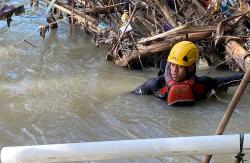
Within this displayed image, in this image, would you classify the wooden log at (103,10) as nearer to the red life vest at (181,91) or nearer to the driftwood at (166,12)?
the driftwood at (166,12)

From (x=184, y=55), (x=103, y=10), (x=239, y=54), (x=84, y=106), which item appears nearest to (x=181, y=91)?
(x=184, y=55)

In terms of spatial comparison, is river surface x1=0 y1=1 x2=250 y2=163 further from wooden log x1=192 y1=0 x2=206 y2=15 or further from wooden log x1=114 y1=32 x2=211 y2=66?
wooden log x1=192 y1=0 x2=206 y2=15

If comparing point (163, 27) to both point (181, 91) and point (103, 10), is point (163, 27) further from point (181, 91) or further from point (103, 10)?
point (181, 91)

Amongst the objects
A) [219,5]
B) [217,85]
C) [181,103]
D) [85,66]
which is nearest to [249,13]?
[219,5]

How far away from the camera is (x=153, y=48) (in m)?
6.85

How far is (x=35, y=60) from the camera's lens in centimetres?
745

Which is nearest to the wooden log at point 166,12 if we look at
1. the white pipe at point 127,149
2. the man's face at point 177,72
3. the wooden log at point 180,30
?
the wooden log at point 180,30

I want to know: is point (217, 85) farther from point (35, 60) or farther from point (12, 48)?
point (12, 48)

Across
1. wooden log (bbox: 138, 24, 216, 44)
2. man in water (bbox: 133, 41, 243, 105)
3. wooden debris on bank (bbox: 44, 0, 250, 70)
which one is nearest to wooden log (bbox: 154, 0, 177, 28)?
wooden debris on bank (bbox: 44, 0, 250, 70)

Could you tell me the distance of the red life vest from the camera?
5.72 m

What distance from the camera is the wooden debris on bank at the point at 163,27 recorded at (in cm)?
668

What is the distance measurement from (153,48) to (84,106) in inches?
57.5

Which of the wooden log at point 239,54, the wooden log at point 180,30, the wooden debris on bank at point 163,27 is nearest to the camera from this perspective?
the wooden log at point 239,54

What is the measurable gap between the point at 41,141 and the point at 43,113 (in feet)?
2.34
